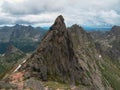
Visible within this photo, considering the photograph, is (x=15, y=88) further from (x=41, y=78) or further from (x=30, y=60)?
(x=30, y=60)

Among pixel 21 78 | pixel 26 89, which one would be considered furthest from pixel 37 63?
pixel 26 89

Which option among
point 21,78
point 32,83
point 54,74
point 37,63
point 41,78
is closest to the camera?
point 32,83

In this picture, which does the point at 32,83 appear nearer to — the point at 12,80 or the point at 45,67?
the point at 12,80

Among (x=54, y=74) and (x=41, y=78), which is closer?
(x=41, y=78)

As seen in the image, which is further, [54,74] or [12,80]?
[54,74]

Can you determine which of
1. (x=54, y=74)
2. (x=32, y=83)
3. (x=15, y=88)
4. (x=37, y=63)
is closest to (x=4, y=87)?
(x=15, y=88)

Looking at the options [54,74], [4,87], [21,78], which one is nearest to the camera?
[4,87]

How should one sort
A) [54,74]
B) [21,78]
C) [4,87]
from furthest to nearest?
[54,74]
[21,78]
[4,87]

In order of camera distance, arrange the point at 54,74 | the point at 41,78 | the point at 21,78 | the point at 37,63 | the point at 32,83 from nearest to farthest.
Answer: the point at 32,83, the point at 21,78, the point at 41,78, the point at 37,63, the point at 54,74

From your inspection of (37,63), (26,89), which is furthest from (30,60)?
(26,89)
